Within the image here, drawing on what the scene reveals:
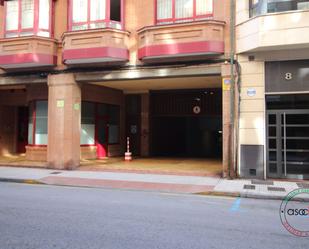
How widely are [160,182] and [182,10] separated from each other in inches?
252

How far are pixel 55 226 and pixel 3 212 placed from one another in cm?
170

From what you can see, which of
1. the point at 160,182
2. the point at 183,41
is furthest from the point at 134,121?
the point at 160,182

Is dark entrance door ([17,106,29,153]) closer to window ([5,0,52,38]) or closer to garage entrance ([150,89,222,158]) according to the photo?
window ([5,0,52,38])

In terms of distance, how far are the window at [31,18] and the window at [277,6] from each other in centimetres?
844

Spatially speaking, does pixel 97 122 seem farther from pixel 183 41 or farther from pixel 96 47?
pixel 183 41

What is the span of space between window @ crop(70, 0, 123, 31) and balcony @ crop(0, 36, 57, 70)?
133 cm

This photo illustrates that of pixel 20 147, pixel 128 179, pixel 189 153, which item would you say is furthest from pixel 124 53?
pixel 20 147

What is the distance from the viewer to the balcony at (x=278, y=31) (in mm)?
11016

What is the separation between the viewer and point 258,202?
8.88 m

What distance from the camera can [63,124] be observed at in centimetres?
1459

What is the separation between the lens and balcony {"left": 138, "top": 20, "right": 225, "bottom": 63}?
12.2 meters

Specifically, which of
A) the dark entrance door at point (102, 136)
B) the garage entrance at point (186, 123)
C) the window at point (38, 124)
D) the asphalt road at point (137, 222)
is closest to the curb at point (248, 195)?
the asphalt road at point (137, 222)

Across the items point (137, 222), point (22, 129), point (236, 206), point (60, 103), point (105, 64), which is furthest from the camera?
point (22, 129)

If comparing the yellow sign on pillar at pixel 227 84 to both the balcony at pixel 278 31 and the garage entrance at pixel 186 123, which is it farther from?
the garage entrance at pixel 186 123
